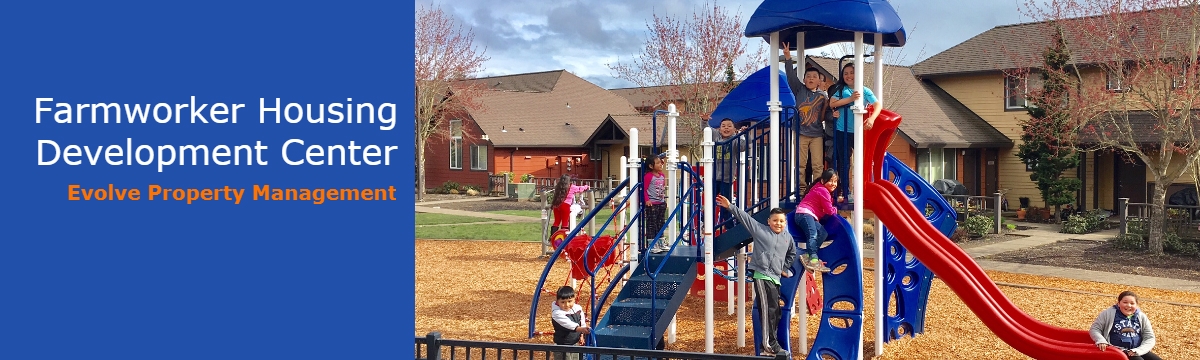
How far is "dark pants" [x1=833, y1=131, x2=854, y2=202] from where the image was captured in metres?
8.35

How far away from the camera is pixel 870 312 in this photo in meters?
11.8

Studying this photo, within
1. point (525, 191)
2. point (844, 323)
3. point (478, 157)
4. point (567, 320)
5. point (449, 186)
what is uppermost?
point (478, 157)

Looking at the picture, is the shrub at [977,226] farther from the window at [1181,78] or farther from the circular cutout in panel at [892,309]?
the circular cutout in panel at [892,309]

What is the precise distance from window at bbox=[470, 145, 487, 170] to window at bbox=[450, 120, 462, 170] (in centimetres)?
80

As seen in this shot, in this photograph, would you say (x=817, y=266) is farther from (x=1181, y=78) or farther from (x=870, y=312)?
(x=1181, y=78)

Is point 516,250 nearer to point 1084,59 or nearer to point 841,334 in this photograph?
point 841,334

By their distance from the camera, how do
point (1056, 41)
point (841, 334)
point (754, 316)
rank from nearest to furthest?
point (841, 334) < point (754, 316) < point (1056, 41)

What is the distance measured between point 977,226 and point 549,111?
27305mm

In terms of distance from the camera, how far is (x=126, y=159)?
536 centimetres

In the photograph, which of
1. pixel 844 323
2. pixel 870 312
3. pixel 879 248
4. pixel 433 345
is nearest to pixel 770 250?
pixel 879 248

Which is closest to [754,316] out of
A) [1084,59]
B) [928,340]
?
[928,340]

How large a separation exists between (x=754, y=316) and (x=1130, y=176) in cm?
2137

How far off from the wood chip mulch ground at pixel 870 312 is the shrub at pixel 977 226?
20.7 ft

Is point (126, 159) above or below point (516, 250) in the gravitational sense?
above
